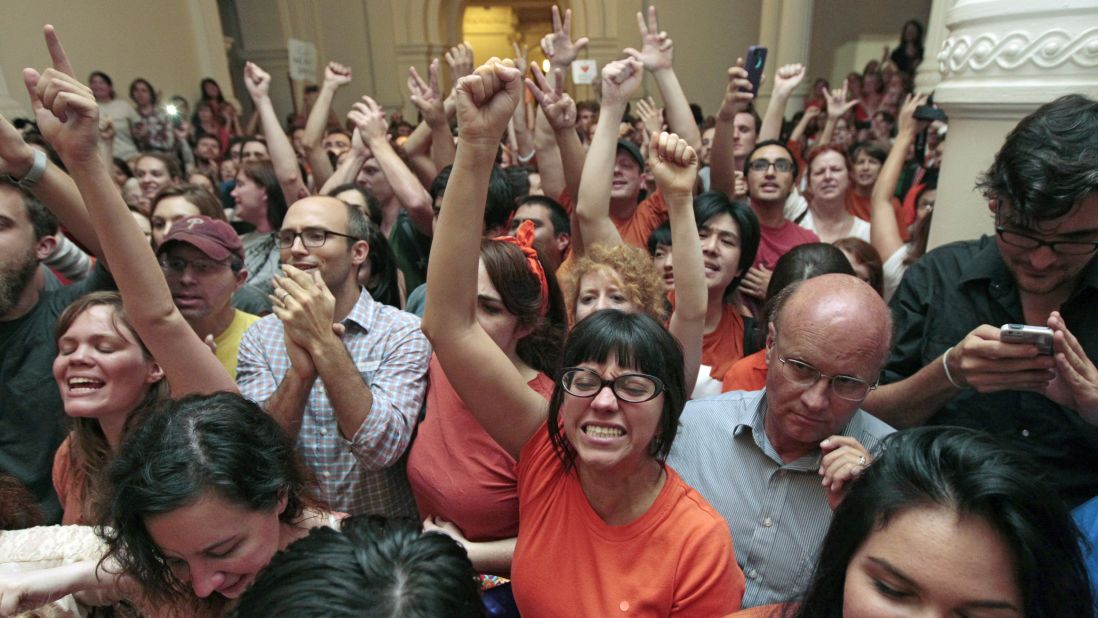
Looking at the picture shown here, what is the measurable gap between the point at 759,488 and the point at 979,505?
597 mm

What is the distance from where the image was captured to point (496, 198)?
8.96ft

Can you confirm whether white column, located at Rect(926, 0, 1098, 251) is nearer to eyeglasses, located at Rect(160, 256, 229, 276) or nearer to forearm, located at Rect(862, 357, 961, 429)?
forearm, located at Rect(862, 357, 961, 429)

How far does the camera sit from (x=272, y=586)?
3.21 feet

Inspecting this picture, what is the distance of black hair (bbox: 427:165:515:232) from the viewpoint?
2.72 meters

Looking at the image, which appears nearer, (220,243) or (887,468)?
(887,468)

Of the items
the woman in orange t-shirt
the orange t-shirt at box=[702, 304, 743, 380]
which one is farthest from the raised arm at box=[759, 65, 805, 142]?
the woman in orange t-shirt

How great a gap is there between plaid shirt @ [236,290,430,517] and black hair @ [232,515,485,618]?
0.62m

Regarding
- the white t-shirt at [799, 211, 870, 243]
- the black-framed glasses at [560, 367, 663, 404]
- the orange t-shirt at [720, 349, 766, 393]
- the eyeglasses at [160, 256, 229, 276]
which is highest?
the eyeglasses at [160, 256, 229, 276]

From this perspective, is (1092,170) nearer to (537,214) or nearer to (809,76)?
(537,214)

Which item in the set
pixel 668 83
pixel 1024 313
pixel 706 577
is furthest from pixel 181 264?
pixel 1024 313

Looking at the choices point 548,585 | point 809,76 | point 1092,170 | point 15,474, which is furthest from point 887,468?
point 809,76

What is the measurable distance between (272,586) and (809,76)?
1180cm

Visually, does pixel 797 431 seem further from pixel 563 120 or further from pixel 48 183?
pixel 48 183

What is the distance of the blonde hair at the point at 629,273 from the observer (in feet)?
6.75
